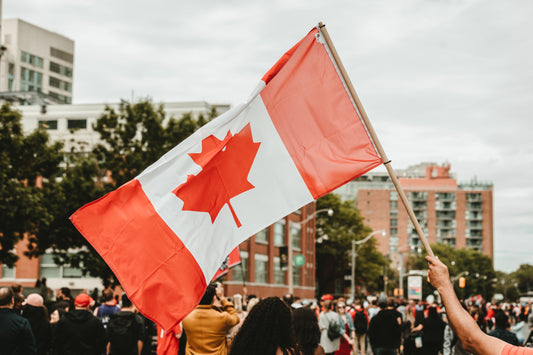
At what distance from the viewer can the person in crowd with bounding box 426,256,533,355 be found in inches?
136

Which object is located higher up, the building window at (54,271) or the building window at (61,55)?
the building window at (61,55)

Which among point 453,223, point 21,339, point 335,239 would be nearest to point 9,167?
point 21,339

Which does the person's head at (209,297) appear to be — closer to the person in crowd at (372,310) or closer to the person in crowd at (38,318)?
the person in crowd at (38,318)

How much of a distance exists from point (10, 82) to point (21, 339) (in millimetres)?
119132

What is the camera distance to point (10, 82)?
120 metres

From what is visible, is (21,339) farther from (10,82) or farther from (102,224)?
(10,82)

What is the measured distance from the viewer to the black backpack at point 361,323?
74.4ft

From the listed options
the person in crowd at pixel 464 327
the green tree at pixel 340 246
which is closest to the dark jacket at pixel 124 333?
the person in crowd at pixel 464 327

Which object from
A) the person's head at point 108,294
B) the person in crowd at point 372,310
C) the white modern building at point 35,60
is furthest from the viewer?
the white modern building at point 35,60

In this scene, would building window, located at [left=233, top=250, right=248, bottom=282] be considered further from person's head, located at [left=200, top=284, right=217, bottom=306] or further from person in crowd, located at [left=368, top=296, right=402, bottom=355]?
person's head, located at [left=200, top=284, right=217, bottom=306]

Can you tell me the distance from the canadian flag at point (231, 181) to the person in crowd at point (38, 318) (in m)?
5.56

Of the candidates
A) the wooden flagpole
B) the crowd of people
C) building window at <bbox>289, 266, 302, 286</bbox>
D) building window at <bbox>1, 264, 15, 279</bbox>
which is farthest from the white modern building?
the wooden flagpole

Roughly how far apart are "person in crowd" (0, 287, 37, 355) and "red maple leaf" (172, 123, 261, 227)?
3.35m

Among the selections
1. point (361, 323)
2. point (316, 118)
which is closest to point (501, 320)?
point (316, 118)
